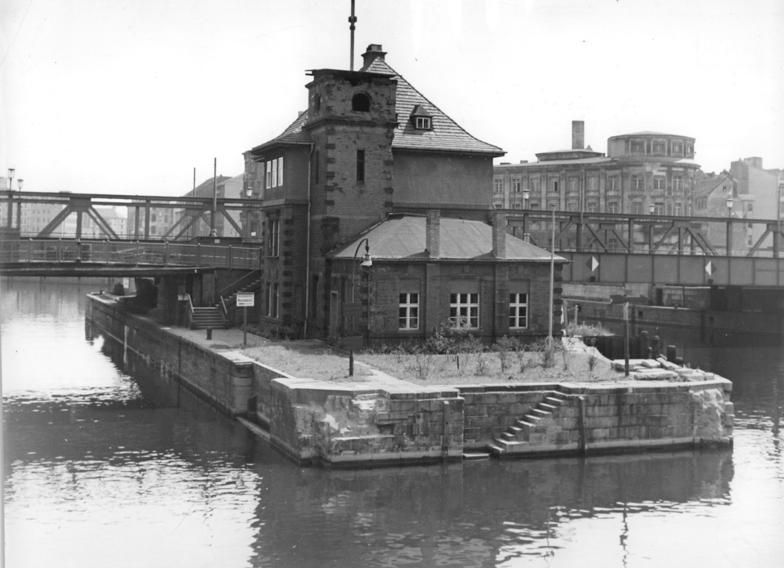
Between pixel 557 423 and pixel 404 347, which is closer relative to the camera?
pixel 557 423

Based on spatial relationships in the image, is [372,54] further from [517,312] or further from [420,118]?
[517,312]

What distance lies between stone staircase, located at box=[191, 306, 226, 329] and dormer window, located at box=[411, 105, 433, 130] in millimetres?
15737

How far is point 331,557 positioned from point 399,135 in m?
29.9

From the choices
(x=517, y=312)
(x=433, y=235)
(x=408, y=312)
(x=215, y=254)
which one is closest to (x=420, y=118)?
(x=433, y=235)

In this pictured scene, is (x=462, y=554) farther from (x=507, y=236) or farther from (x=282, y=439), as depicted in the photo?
(x=507, y=236)

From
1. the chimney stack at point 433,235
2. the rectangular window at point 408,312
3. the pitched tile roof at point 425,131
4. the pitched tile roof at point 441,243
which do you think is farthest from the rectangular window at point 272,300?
the chimney stack at point 433,235

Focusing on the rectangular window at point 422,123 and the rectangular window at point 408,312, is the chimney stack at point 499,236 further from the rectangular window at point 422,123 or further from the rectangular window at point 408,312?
the rectangular window at point 422,123

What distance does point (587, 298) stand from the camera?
4247 inches

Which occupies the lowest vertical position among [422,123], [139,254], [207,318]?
[207,318]

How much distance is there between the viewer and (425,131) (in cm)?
5128

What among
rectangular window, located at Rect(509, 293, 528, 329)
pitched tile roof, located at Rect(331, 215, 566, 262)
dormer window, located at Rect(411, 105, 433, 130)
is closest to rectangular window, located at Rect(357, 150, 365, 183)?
pitched tile roof, located at Rect(331, 215, 566, 262)

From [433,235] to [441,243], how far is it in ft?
4.79

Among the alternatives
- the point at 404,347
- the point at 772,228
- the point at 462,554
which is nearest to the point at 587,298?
the point at 772,228

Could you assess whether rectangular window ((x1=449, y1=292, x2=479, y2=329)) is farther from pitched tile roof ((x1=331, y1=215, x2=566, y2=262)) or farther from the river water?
the river water
